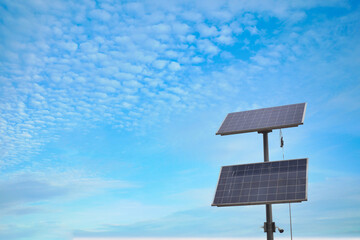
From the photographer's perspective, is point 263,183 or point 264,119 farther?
point 264,119

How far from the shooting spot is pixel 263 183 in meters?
16.8

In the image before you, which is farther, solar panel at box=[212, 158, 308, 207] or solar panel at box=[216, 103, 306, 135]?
solar panel at box=[216, 103, 306, 135]

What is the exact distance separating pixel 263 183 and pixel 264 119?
3.43 metres

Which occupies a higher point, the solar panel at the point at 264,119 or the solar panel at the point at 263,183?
the solar panel at the point at 264,119

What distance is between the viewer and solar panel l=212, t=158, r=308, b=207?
1584cm

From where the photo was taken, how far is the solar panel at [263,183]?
52.0 feet

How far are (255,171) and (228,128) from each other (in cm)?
258

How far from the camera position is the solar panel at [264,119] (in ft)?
58.3

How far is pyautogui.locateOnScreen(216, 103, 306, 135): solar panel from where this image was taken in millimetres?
17761

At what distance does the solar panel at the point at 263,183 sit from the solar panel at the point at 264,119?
5.47 ft

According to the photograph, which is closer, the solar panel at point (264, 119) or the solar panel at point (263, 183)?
the solar panel at point (263, 183)

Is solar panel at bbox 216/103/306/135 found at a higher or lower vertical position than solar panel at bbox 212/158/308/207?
higher

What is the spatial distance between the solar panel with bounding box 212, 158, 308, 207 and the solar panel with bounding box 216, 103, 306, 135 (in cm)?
167

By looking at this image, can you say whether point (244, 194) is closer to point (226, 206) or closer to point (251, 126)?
point (226, 206)
